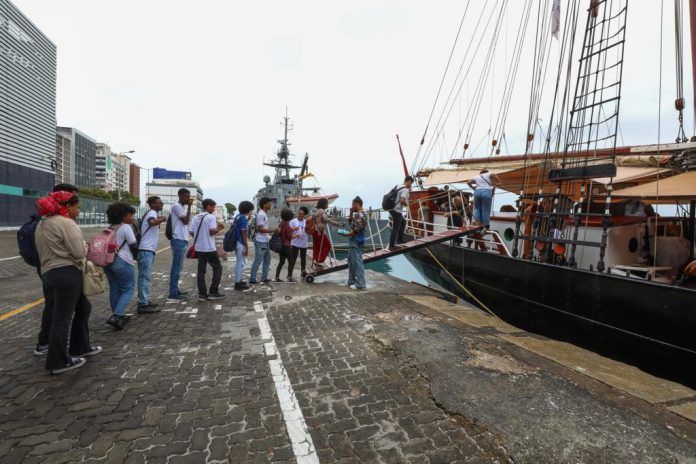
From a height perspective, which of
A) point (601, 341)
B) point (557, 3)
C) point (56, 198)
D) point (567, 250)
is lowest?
point (601, 341)

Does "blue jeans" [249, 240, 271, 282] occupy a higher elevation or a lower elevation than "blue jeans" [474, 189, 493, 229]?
lower

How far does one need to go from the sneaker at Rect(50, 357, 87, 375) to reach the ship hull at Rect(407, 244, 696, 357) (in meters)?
7.23

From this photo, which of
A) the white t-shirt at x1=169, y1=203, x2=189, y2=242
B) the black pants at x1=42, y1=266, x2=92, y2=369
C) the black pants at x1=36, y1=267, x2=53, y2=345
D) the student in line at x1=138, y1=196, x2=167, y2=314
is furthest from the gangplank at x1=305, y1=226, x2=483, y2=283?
the black pants at x1=42, y1=266, x2=92, y2=369

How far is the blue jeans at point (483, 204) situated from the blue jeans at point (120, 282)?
25.0 feet

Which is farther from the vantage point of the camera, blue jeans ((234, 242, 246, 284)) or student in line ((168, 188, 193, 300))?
blue jeans ((234, 242, 246, 284))

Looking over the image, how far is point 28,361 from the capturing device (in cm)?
388

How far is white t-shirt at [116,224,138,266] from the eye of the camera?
4845 mm

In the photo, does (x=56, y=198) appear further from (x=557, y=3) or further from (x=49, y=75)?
(x=49, y=75)

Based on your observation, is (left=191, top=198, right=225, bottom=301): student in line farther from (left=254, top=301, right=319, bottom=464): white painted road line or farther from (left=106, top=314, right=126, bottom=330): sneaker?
(left=254, top=301, right=319, bottom=464): white painted road line

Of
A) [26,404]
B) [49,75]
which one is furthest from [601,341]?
[49,75]

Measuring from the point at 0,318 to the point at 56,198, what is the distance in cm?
346

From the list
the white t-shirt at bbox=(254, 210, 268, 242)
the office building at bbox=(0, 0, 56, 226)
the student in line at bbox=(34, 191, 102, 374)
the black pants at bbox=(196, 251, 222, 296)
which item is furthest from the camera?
the office building at bbox=(0, 0, 56, 226)

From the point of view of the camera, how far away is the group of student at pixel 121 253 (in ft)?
11.6

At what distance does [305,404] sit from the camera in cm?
313
